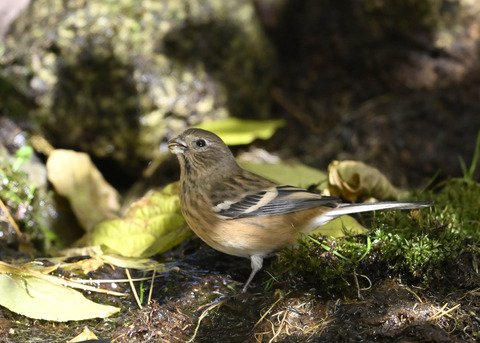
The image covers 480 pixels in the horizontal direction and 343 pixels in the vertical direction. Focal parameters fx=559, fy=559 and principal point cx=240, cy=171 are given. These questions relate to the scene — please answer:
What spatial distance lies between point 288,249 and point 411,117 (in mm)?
3311

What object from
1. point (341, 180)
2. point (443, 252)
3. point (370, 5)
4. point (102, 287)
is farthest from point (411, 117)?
point (102, 287)

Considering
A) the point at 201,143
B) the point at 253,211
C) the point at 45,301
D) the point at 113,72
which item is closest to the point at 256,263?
the point at 253,211


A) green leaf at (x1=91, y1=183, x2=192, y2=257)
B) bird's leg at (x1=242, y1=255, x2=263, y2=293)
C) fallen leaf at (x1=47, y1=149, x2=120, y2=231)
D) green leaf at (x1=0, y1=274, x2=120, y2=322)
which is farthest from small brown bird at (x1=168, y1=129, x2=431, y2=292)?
fallen leaf at (x1=47, y1=149, x2=120, y2=231)

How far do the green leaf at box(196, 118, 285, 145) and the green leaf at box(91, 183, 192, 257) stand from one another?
1234 mm

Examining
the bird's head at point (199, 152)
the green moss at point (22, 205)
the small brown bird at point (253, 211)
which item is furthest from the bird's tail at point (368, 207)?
the green moss at point (22, 205)

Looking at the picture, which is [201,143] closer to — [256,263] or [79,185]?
[256,263]

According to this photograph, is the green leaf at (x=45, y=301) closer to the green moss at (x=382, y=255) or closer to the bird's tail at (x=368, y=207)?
the green moss at (x=382, y=255)

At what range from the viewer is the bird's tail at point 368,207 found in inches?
144

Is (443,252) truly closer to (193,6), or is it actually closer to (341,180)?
(341,180)

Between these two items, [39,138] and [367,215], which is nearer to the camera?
[367,215]

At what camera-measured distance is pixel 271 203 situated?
12.4 ft

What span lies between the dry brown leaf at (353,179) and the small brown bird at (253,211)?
0.53m

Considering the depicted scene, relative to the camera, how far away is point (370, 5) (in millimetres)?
6754

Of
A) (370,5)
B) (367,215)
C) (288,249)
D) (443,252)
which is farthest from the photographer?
(370,5)
